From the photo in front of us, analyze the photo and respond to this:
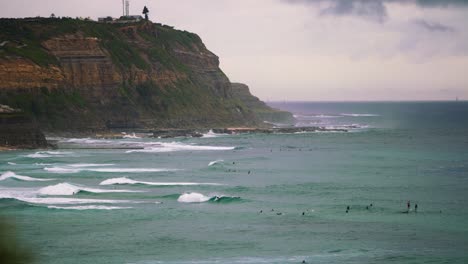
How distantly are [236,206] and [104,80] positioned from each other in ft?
321

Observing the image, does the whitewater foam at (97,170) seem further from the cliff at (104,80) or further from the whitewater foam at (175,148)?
the cliff at (104,80)

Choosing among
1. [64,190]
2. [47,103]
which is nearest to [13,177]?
[64,190]

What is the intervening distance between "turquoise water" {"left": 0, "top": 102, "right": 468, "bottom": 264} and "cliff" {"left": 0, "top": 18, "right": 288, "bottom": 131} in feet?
99.4

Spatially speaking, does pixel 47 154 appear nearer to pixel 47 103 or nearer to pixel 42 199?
pixel 47 103

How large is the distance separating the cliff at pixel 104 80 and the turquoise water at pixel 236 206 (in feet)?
99.4

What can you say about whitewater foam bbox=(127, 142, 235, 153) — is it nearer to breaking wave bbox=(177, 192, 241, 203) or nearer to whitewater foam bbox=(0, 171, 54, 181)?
whitewater foam bbox=(0, 171, 54, 181)

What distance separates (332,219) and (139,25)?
13112cm

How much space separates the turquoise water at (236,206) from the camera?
45.3 metres

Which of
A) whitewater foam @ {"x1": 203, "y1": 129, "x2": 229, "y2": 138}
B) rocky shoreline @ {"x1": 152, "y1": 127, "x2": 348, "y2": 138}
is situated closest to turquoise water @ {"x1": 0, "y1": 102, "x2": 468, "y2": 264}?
rocky shoreline @ {"x1": 152, "y1": 127, "x2": 348, "y2": 138}

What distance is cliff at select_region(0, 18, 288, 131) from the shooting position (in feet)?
459

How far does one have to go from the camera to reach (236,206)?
202 ft

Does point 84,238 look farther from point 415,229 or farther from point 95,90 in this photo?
point 95,90

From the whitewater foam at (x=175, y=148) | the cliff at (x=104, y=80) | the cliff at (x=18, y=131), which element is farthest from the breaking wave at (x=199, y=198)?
the cliff at (x=104, y=80)

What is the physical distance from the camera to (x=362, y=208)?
60.2 meters
